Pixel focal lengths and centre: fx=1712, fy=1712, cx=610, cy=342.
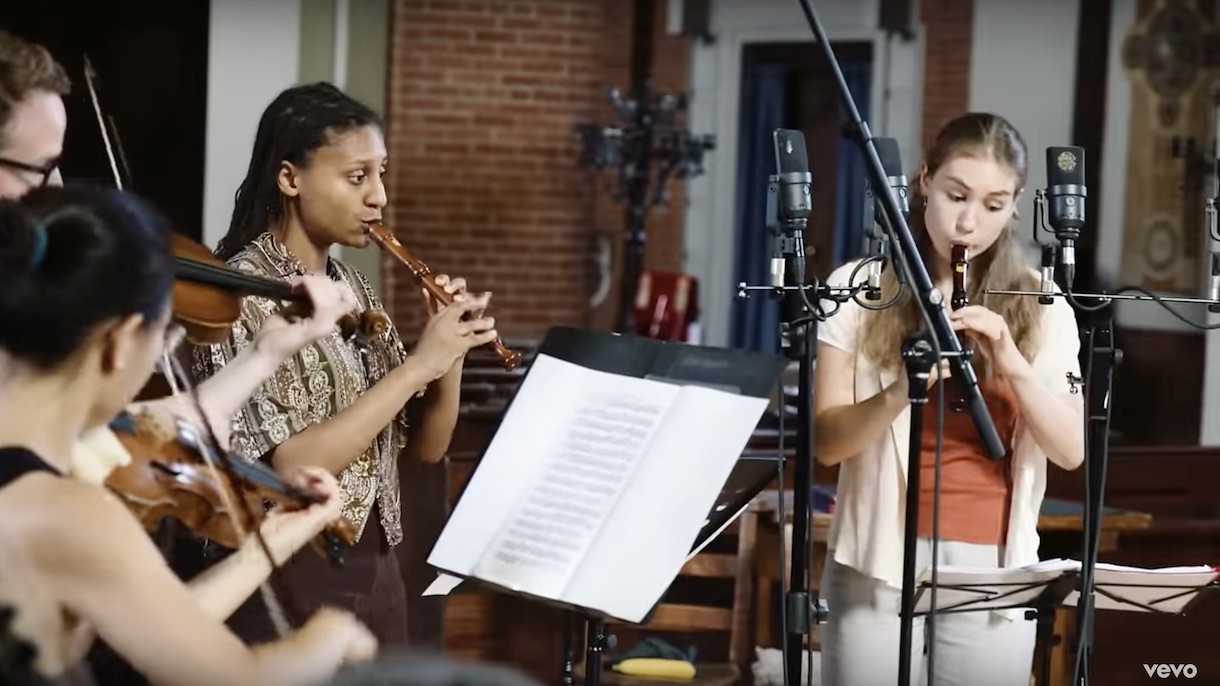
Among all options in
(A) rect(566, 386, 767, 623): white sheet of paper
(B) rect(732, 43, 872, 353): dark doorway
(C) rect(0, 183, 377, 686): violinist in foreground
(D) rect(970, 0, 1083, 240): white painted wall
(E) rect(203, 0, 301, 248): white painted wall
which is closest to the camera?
(C) rect(0, 183, 377, 686): violinist in foreground

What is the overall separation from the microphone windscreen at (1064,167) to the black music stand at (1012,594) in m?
0.60

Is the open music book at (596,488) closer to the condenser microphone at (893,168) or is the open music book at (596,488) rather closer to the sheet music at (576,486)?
the sheet music at (576,486)

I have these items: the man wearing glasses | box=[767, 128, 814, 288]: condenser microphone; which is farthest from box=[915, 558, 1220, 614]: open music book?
the man wearing glasses

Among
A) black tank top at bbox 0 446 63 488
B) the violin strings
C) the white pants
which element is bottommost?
the white pants

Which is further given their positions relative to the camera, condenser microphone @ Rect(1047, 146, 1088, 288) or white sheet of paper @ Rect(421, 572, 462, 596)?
condenser microphone @ Rect(1047, 146, 1088, 288)

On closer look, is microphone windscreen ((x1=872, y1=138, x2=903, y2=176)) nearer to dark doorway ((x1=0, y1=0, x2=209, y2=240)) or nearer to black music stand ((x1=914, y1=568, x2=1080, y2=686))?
black music stand ((x1=914, y1=568, x2=1080, y2=686))

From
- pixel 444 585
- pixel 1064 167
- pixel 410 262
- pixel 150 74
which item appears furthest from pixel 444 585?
pixel 150 74

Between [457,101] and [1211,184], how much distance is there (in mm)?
3899

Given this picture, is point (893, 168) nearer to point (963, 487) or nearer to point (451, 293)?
point (963, 487)

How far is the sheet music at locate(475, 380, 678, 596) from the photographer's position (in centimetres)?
210

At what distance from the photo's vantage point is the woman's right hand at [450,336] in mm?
2523

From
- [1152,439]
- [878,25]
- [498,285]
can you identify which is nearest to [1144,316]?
[1152,439]

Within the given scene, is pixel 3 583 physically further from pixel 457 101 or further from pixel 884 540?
pixel 457 101

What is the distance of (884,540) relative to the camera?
264cm
